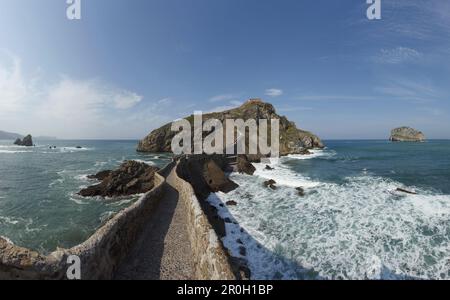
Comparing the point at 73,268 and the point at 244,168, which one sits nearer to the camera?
the point at 73,268

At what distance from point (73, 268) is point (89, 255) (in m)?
0.69

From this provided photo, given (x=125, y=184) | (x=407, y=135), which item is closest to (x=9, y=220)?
(x=125, y=184)

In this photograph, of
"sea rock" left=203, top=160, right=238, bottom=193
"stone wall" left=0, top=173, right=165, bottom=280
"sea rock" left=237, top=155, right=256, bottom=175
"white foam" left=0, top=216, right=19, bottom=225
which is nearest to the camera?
"stone wall" left=0, top=173, right=165, bottom=280

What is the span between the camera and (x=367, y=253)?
1483cm

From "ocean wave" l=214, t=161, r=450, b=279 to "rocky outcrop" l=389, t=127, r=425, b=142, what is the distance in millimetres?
193646

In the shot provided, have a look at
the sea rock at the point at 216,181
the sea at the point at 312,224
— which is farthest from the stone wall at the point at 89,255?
the sea rock at the point at 216,181

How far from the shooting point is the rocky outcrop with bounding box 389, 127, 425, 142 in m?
175

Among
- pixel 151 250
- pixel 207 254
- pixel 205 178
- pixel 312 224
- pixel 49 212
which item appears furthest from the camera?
pixel 205 178

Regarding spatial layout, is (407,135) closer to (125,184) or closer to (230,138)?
(230,138)

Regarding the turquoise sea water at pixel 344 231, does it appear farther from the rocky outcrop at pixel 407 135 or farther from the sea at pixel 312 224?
the rocky outcrop at pixel 407 135

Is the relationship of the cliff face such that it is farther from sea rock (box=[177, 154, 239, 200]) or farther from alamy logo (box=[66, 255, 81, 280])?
alamy logo (box=[66, 255, 81, 280])

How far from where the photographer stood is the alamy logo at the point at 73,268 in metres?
6.97

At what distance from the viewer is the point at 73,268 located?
7066 millimetres

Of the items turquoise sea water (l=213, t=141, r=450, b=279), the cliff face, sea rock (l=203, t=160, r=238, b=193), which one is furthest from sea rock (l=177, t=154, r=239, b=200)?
the cliff face
